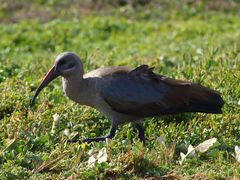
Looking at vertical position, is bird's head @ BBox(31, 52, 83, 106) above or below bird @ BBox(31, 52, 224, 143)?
above

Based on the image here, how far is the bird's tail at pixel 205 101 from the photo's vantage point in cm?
704

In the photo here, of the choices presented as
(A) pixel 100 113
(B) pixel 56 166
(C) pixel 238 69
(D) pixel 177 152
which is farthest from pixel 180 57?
(B) pixel 56 166

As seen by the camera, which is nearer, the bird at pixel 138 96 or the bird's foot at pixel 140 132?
the bird's foot at pixel 140 132

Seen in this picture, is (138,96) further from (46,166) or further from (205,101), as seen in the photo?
(46,166)

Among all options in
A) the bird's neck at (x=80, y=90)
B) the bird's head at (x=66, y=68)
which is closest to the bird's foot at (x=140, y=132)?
the bird's neck at (x=80, y=90)

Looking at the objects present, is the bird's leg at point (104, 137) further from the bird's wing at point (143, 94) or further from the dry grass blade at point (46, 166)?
the dry grass blade at point (46, 166)

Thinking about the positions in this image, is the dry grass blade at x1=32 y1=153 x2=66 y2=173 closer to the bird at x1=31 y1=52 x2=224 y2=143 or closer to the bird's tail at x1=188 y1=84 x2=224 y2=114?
the bird at x1=31 y1=52 x2=224 y2=143

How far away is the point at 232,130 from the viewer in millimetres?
7223

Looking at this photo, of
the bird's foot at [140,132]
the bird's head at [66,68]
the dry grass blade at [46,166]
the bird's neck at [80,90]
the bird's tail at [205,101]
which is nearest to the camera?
the dry grass blade at [46,166]

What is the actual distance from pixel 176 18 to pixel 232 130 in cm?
→ 813

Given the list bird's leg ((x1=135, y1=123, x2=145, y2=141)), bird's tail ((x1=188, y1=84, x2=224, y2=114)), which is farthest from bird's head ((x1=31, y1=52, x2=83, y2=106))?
bird's tail ((x1=188, y1=84, x2=224, y2=114))

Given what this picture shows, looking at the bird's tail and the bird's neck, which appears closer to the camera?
the bird's tail

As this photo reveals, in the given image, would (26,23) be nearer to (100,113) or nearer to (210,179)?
(100,113)

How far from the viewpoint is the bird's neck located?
23.6 ft
